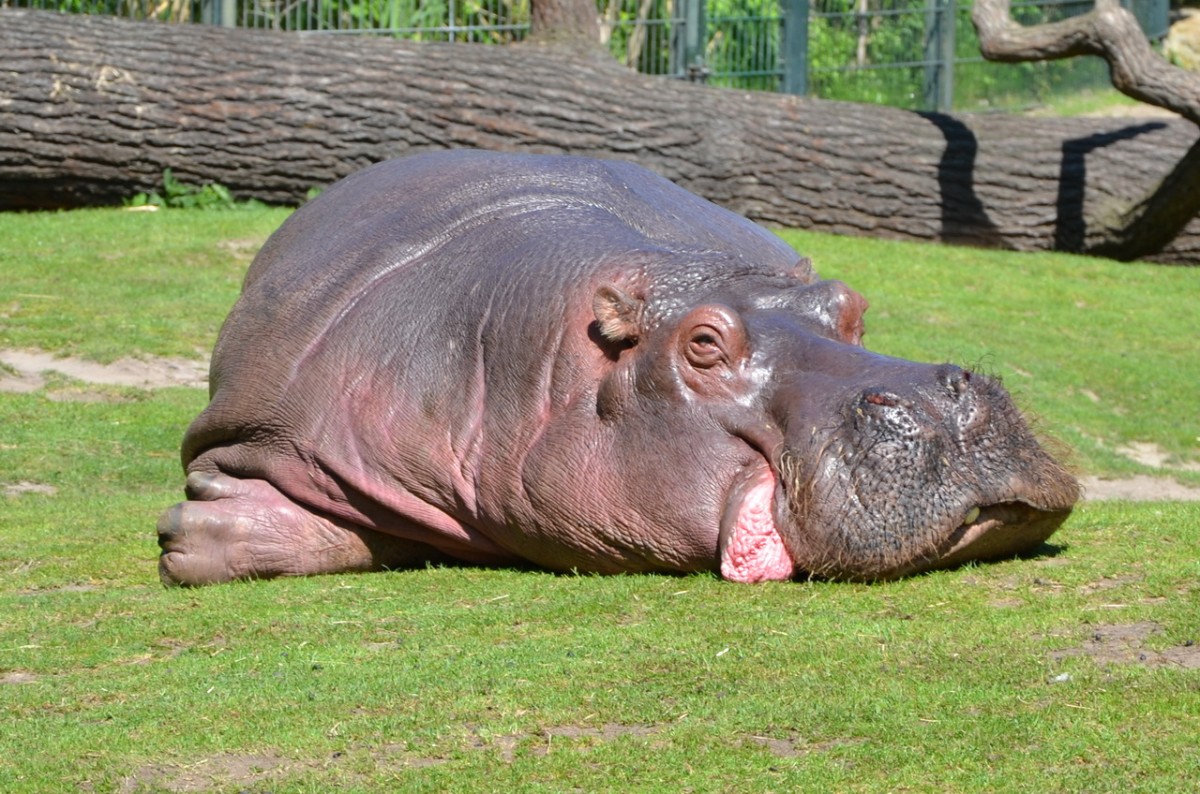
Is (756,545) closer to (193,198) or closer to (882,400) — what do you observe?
(882,400)

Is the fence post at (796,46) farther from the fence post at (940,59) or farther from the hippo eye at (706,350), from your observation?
the hippo eye at (706,350)

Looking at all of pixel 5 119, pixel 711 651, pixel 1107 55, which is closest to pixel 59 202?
pixel 5 119

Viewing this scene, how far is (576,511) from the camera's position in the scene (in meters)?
4.99

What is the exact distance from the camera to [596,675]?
4090 millimetres

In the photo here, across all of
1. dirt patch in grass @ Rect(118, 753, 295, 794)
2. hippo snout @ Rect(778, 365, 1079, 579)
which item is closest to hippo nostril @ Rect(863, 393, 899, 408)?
hippo snout @ Rect(778, 365, 1079, 579)

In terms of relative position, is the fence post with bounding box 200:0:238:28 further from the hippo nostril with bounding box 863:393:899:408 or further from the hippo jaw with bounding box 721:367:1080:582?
the hippo nostril with bounding box 863:393:899:408

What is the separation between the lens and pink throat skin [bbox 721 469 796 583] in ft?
15.5

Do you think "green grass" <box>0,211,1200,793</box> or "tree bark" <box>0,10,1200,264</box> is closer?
"green grass" <box>0,211,1200,793</box>

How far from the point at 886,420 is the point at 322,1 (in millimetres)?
12818

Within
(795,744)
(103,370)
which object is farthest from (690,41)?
(795,744)

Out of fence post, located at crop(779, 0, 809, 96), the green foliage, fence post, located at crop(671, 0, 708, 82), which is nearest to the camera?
the green foliage

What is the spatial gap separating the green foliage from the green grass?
6740mm

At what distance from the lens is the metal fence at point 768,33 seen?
53.5 feet

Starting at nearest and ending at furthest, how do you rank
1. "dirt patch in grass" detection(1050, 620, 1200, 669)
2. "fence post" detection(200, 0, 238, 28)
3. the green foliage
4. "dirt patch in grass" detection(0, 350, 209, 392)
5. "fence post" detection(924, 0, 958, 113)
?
"dirt patch in grass" detection(1050, 620, 1200, 669) < "dirt patch in grass" detection(0, 350, 209, 392) < the green foliage < "fence post" detection(200, 0, 238, 28) < "fence post" detection(924, 0, 958, 113)
